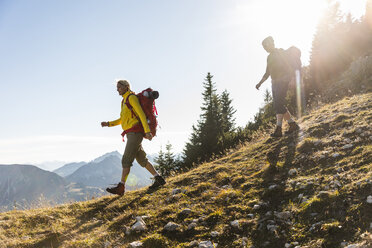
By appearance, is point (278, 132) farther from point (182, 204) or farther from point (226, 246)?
point (226, 246)

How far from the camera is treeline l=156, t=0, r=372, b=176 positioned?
45.3 ft

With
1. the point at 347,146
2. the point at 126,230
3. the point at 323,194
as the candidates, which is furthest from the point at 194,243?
the point at 347,146

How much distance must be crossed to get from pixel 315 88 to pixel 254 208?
57.5 feet

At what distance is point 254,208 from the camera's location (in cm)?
338

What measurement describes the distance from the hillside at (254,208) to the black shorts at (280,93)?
1114mm

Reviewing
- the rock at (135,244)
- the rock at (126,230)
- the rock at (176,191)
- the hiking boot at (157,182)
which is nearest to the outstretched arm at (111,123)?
the hiking boot at (157,182)

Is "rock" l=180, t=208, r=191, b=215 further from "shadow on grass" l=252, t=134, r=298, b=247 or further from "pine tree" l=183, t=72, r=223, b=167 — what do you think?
"pine tree" l=183, t=72, r=223, b=167

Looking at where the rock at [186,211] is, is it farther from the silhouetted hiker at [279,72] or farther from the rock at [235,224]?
the silhouetted hiker at [279,72]

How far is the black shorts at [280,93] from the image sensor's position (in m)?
6.62

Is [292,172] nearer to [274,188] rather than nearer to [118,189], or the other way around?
[274,188]

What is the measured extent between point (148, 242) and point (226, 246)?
1.12m

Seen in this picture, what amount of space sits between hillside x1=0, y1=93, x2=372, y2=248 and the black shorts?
111 centimetres

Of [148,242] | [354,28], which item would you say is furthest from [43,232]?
[354,28]

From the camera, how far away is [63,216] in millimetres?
4906
